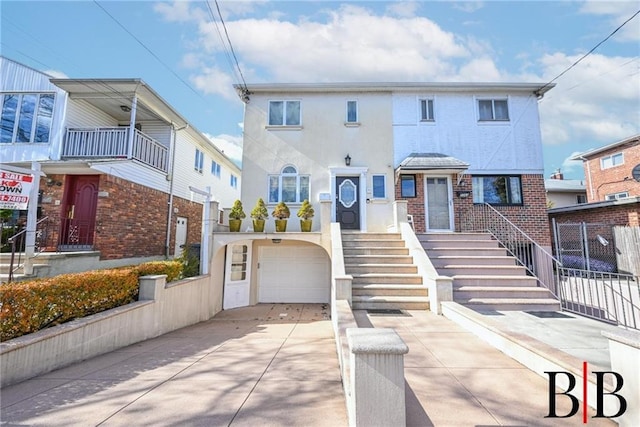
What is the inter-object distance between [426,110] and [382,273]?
6895 mm

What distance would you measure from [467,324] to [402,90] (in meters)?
8.69

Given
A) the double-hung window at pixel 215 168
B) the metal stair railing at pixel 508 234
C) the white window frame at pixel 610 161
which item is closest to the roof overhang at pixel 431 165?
the metal stair railing at pixel 508 234

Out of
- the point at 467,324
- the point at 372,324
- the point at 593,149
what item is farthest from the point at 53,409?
the point at 593,149

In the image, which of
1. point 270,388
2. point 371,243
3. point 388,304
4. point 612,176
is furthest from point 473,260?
point 612,176

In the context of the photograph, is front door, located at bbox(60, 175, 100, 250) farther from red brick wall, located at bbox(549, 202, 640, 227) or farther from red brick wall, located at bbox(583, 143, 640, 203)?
red brick wall, located at bbox(583, 143, 640, 203)

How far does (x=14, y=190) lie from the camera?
5270 mm

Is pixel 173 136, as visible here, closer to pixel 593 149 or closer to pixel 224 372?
pixel 224 372

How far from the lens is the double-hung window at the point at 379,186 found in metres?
10.0

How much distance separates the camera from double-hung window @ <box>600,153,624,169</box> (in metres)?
15.9

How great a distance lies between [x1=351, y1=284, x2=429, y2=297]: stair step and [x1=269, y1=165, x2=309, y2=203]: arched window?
4867 mm

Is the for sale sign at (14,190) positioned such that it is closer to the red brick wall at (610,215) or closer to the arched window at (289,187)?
the arched window at (289,187)

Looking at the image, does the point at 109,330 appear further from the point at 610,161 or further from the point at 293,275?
the point at 610,161

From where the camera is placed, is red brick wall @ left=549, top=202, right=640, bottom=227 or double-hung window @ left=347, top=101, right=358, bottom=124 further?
double-hung window @ left=347, top=101, right=358, bottom=124

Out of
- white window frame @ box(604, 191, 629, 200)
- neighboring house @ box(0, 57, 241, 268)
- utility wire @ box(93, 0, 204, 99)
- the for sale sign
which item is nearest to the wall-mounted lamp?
neighboring house @ box(0, 57, 241, 268)
